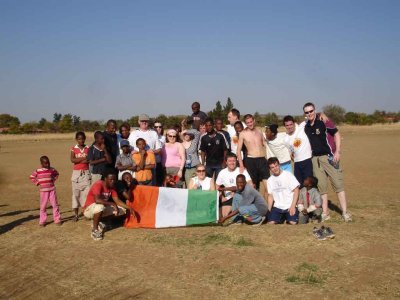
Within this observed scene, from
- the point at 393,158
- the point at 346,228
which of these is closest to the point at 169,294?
the point at 346,228

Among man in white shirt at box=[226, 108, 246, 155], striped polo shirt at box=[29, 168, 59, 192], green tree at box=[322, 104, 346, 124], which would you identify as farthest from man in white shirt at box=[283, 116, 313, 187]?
green tree at box=[322, 104, 346, 124]

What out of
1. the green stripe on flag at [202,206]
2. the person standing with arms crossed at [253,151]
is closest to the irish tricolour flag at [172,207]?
the green stripe on flag at [202,206]

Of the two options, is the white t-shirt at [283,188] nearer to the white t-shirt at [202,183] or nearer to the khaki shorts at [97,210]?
the white t-shirt at [202,183]

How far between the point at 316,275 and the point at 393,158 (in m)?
18.1

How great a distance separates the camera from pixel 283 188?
8445 millimetres

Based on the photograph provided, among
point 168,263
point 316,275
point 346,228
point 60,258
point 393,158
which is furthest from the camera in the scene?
point 393,158

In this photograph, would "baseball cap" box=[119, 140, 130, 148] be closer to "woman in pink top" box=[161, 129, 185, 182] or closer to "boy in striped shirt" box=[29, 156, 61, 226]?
"woman in pink top" box=[161, 129, 185, 182]

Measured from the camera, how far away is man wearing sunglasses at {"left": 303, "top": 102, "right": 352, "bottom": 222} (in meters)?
8.42

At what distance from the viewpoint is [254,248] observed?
22.1 ft

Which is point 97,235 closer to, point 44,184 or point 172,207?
point 172,207

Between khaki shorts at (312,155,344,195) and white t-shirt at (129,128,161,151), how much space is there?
344 centimetres

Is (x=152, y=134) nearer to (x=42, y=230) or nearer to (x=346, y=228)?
(x=42, y=230)

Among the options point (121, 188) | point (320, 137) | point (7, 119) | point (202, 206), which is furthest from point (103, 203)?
point (7, 119)

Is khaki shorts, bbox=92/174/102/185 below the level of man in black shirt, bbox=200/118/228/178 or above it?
below
